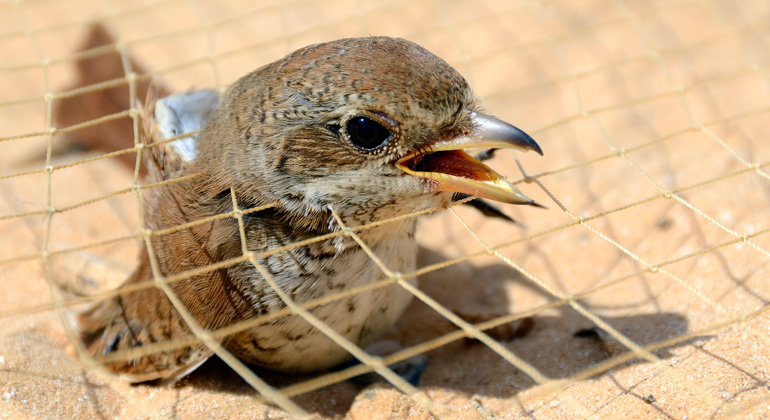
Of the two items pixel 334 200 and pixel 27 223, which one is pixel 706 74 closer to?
pixel 334 200

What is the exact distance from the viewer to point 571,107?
16.1 ft

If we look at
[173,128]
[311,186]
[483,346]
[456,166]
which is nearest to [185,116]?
[173,128]

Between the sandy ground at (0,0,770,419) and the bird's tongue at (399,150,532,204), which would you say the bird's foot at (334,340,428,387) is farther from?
the bird's tongue at (399,150,532,204)

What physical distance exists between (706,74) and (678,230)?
1870 mm

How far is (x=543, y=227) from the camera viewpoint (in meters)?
3.96

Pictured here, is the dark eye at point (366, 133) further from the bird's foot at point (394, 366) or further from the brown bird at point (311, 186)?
the bird's foot at point (394, 366)

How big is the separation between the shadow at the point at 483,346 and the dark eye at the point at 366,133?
1.09 m

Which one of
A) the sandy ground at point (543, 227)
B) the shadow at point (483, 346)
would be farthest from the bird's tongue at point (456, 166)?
the shadow at point (483, 346)

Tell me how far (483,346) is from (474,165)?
45.9 inches

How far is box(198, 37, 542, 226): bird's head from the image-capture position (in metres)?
2.24

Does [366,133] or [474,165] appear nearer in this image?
[366,133]

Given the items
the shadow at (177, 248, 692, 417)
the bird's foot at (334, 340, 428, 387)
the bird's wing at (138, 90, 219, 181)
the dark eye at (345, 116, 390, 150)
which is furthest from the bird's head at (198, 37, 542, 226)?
the bird's foot at (334, 340, 428, 387)

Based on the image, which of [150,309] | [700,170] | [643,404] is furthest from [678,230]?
[150,309]

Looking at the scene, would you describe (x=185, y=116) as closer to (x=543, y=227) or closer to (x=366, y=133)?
(x=366, y=133)
